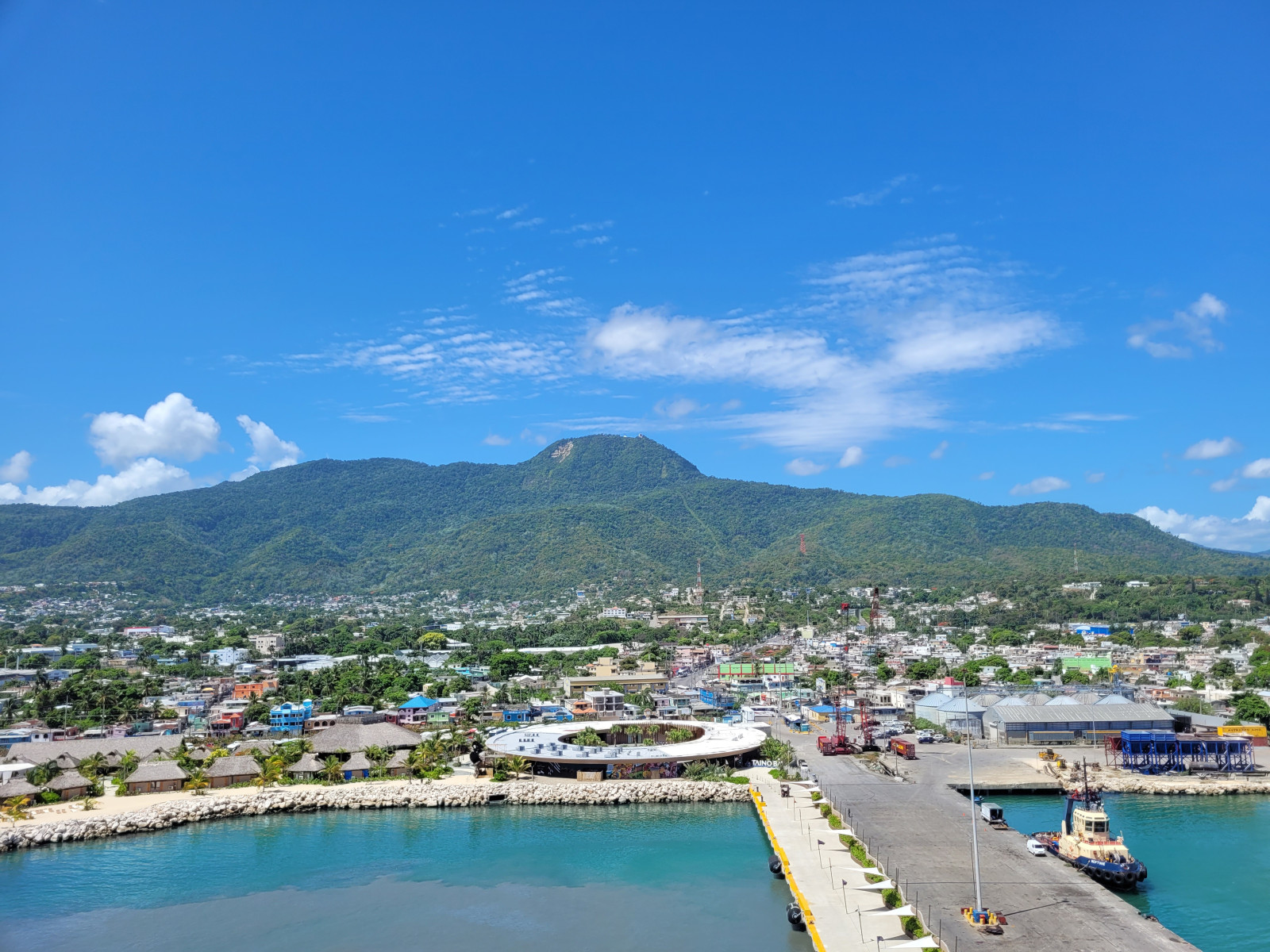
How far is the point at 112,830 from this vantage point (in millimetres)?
31094

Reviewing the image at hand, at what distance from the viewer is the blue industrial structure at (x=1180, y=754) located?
3744cm

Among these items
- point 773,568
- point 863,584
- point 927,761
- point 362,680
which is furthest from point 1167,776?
point 773,568

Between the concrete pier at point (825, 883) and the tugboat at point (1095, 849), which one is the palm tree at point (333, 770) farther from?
the tugboat at point (1095, 849)

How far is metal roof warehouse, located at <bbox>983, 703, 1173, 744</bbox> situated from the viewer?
143ft

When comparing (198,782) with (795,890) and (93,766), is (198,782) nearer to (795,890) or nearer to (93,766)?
(93,766)

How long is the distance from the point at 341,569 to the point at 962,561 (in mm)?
118533

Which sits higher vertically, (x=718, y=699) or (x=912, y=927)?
(x=912, y=927)

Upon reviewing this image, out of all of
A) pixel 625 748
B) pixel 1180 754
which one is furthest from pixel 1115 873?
pixel 625 748

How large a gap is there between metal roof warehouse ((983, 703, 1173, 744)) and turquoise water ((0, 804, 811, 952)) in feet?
57.1

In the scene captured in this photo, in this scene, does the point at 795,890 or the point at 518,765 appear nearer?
the point at 795,890

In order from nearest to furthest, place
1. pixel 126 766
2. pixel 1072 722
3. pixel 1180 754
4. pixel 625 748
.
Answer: pixel 1180 754, pixel 126 766, pixel 625 748, pixel 1072 722

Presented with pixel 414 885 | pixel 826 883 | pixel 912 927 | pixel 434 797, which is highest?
pixel 912 927

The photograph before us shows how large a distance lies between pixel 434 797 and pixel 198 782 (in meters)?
9.09

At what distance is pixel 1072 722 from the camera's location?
4400cm
